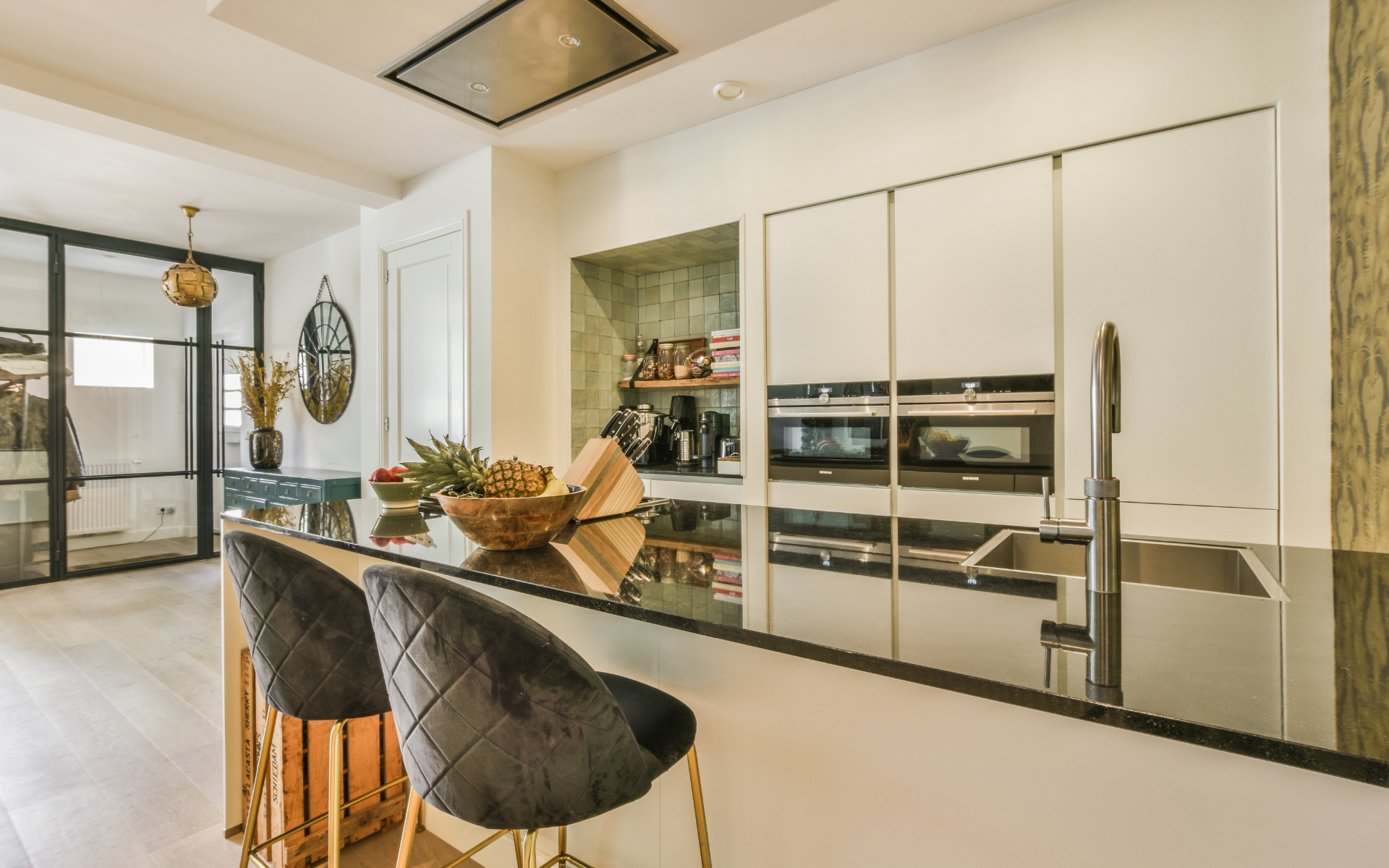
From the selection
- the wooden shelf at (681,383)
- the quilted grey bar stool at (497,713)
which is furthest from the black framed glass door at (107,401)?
the quilted grey bar stool at (497,713)

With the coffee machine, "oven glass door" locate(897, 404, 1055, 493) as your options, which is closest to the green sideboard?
the coffee machine

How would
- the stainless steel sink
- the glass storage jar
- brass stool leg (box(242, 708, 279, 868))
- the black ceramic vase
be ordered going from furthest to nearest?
the black ceramic vase → the glass storage jar → brass stool leg (box(242, 708, 279, 868)) → the stainless steel sink

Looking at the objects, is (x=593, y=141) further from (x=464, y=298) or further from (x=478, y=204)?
(x=464, y=298)

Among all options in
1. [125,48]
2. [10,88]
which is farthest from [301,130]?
[10,88]

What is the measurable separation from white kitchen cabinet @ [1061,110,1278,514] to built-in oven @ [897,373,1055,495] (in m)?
0.09

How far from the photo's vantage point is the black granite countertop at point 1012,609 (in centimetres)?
56

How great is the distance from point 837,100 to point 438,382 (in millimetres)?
2434

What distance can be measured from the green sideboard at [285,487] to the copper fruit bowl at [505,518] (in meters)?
2.92

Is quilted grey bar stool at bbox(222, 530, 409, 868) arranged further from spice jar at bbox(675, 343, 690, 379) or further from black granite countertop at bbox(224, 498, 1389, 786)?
spice jar at bbox(675, 343, 690, 379)

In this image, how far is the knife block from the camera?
1.71 metres

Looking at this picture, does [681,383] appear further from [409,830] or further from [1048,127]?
[409,830]

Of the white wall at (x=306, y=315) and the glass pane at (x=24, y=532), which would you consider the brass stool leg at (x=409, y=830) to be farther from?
the glass pane at (x=24, y=532)

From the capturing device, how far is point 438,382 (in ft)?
11.8

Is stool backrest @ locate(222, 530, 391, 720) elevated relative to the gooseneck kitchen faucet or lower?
lower
